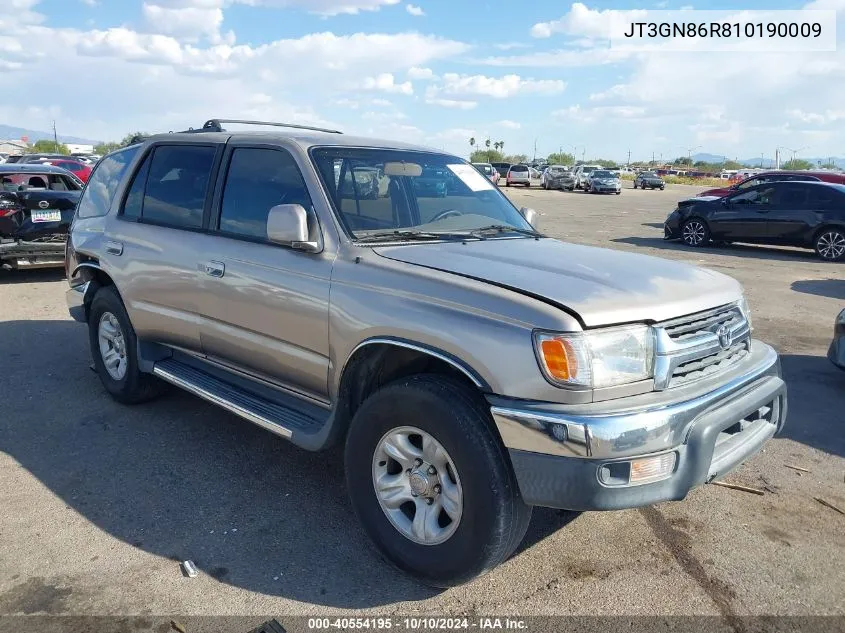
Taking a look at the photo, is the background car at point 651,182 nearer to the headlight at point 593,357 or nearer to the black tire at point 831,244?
the black tire at point 831,244

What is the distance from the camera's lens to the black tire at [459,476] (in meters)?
2.79

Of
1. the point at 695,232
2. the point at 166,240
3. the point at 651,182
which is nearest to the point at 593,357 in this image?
the point at 166,240

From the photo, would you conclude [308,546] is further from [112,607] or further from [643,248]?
[643,248]

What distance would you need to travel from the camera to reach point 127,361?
512 cm

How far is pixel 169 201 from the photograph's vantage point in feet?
15.6

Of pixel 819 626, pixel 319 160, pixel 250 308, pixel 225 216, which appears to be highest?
pixel 319 160

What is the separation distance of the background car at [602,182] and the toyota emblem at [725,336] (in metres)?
39.7

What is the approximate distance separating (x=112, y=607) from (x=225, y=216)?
2236mm

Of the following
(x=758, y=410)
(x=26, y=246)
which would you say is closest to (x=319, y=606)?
(x=758, y=410)

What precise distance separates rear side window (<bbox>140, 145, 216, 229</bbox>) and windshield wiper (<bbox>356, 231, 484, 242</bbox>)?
1.34 m

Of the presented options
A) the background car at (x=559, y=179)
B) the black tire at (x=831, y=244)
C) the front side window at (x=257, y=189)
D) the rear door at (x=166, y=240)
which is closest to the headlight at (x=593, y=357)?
the front side window at (x=257, y=189)

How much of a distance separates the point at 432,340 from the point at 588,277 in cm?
78

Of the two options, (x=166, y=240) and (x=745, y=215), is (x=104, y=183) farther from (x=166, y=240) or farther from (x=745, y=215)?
(x=745, y=215)

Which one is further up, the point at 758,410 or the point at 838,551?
the point at 758,410
